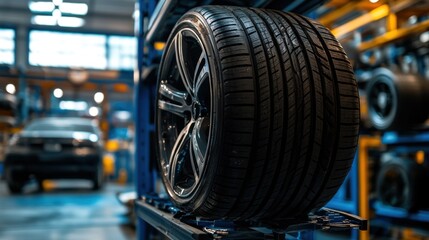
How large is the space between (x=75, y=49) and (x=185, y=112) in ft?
40.3

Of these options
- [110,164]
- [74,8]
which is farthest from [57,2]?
[110,164]

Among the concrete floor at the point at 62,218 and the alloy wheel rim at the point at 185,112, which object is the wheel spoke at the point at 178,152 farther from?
the concrete floor at the point at 62,218

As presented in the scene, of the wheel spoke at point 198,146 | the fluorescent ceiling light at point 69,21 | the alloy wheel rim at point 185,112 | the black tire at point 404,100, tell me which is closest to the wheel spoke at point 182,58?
the alloy wheel rim at point 185,112

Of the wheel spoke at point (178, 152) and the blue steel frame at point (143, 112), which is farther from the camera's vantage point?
the blue steel frame at point (143, 112)

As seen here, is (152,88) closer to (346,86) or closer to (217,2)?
(217,2)

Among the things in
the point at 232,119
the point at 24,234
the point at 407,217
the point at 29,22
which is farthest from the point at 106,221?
the point at 29,22

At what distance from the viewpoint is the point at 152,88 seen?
3070 mm

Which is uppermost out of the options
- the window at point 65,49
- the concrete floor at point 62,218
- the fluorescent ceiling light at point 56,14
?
the fluorescent ceiling light at point 56,14

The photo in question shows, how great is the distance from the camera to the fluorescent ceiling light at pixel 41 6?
1649 centimetres

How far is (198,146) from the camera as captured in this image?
1.66m

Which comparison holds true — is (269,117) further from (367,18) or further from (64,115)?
(64,115)

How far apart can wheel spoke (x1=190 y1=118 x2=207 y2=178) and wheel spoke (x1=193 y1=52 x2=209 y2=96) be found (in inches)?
5.3

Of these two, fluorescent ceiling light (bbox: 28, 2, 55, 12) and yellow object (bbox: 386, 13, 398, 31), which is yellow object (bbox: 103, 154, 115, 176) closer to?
fluorescent ceiling light (bbox: 28, 2, 55, 12)

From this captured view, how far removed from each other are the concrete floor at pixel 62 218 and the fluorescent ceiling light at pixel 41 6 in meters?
10.5
